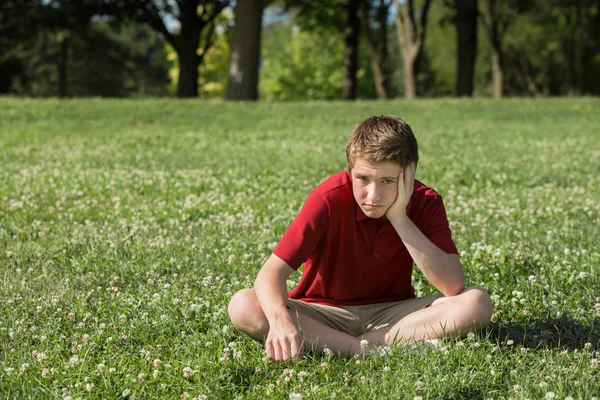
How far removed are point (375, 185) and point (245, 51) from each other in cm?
2462

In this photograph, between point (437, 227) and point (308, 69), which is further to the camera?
point (308, 69)

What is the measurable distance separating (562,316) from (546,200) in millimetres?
4564

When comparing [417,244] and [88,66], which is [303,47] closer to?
[88,66]

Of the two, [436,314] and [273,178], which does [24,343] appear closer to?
[436,314]

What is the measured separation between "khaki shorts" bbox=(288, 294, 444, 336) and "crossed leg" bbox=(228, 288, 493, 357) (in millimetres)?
105

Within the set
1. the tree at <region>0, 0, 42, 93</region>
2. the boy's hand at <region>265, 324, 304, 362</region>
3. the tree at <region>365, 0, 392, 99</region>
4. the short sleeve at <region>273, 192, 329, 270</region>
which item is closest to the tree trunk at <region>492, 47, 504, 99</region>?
the tree at <region>365, 0, 392, 99</region>

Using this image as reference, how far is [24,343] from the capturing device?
13.5 feet

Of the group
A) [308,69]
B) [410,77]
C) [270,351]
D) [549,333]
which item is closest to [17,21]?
[410,77]

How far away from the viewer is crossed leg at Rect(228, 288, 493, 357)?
399cm

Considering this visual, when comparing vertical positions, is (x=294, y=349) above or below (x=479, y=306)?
below

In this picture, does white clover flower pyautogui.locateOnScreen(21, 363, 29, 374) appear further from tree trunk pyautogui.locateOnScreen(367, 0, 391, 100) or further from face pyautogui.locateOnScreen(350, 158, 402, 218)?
tree trunk pyautogui.locateOnScreen(367, 0, 391, 100)

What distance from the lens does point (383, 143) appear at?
3773 millimetres

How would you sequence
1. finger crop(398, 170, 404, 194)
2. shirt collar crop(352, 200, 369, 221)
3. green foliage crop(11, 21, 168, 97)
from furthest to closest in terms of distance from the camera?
green foliage crop(11, 21, 168, 97), shirt collar crop(352, 200, 369, 221), finger crop(398, 170, 404, 194)

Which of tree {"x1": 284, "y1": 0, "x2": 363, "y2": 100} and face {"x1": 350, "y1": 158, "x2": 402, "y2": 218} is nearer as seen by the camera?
face {"x1": 350, "y1": 158, "x2": 402, "y2": 218}
